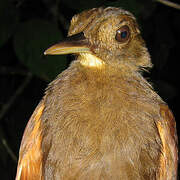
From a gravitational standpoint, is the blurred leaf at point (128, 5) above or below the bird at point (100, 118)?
above

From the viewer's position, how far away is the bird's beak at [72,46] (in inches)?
90.0

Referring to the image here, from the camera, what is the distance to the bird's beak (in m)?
2.29

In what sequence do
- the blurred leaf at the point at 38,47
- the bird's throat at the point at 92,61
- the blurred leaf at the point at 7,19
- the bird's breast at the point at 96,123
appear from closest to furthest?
the bird's breast at the point at 96,123, the bird's throat at the point at 92,61, the blurred leaf at the point at 38,47, the blurred leaf at the point at 7,19

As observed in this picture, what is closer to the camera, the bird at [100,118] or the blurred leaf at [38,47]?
the bird at [100,118]

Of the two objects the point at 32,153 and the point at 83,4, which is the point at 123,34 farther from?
the point at 32,153

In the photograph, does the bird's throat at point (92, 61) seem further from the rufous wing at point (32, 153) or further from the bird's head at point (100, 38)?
the rufous wing at point (32, 153)

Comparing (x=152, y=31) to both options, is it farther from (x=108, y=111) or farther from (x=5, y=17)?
(x=108, y=111)

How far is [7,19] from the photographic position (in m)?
3.17

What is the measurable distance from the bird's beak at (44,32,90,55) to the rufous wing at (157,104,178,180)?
1.96 ft

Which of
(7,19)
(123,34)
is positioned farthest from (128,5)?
(7,19)

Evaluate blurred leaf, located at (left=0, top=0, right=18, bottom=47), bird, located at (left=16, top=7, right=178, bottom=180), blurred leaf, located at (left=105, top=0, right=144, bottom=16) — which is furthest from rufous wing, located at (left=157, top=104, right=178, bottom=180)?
blurred leaf, located at (left=0, top=0, right=18, bottom=47)

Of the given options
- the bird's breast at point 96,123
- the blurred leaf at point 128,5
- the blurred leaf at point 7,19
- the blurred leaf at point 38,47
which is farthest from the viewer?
the blurred leaf at point 7,19

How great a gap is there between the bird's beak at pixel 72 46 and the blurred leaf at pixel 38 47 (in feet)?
1.96

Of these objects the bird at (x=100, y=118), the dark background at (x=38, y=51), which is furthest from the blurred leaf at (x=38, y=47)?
the bird at (x=100, y=118)
